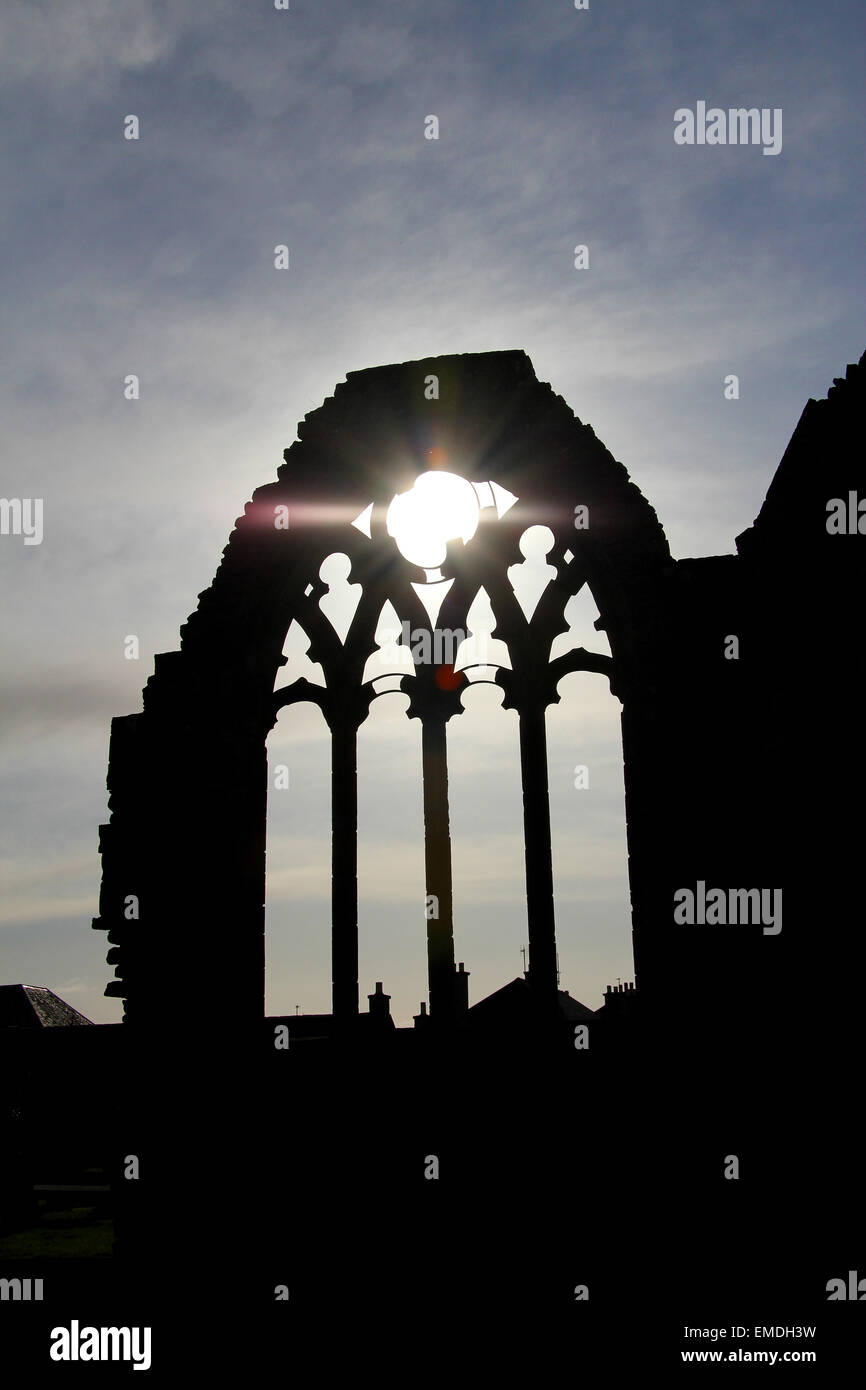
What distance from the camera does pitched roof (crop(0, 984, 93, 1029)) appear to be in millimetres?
23656

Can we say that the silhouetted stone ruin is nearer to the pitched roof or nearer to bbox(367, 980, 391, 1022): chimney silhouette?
bbox(367, 980, 391, 1022): chimney silhouette

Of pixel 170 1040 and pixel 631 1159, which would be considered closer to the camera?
pixel 631 1159

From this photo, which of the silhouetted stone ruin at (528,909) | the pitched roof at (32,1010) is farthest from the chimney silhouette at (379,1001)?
the pitched roof at (32,1010)

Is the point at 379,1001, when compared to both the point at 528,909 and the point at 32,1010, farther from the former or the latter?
the point at 32,1010

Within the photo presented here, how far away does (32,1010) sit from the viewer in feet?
78.4

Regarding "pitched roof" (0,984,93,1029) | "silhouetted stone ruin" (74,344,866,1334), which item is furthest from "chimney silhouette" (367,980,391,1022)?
"pitched roof" (0,984,93,1029)

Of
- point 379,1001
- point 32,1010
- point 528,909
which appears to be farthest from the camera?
point 32,1010

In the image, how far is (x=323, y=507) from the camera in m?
7.03

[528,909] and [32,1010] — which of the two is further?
[32,1010]

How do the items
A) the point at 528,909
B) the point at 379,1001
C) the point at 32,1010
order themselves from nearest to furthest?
the point at 528,909
the point at 379,1001
the point at 32,1010

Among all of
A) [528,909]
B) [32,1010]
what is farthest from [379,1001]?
[32,1010]

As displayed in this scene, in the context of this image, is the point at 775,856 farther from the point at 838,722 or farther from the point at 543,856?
the point at 543,856
